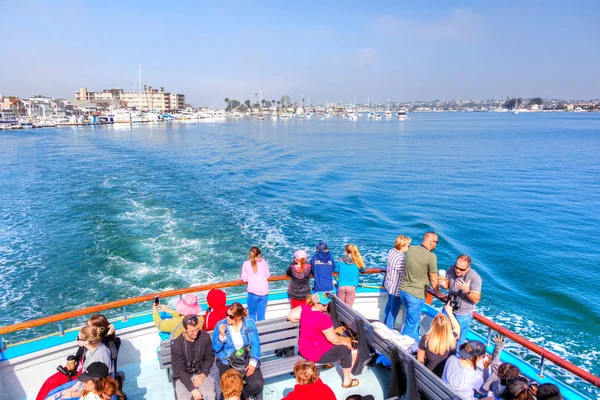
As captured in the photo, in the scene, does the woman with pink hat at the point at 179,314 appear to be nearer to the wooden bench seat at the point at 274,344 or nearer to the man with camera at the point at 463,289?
the wooden bench seat at the point at 274,344

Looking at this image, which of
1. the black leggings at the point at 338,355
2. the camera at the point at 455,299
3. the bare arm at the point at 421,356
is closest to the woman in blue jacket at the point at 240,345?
the black leggings at the point at 338,355

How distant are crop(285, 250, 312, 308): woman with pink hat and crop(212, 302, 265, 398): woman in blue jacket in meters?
1.61

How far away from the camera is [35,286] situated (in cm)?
1244

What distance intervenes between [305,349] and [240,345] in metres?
0.88

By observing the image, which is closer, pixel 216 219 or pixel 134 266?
pixel 134 266

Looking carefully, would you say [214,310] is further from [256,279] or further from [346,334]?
[346,334]

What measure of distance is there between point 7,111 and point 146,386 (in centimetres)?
15326

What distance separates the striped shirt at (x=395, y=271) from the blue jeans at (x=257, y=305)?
2.04m

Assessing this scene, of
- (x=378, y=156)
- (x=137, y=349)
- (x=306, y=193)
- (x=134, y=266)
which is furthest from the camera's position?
(x=378, y=156)

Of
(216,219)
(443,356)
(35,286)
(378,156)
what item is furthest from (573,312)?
(378,156)

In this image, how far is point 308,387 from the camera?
132 inches

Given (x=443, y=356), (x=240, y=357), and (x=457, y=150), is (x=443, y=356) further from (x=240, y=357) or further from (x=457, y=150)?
(x=457, y=150)

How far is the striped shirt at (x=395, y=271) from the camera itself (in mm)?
5672

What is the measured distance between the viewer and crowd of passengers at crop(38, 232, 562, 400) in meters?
3.54
